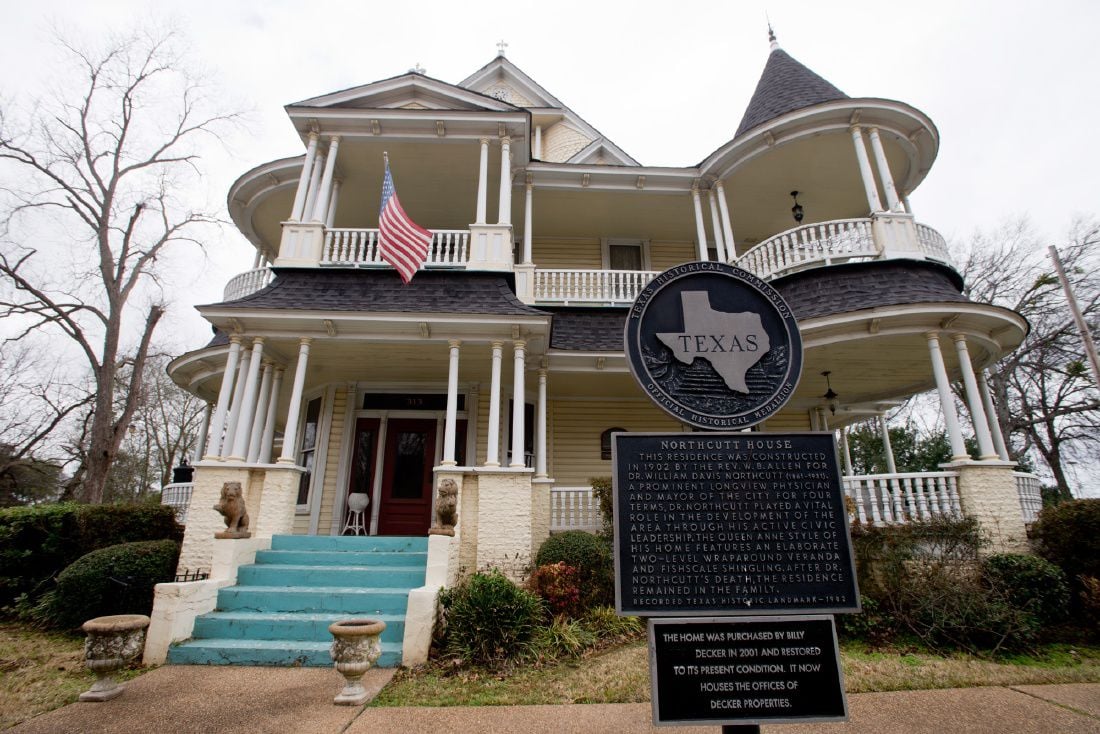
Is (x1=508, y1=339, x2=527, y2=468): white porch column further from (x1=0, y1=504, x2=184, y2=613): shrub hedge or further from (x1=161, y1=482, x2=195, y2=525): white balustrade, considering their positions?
(x1=161, y1=482, x2=195, y2=525): white balustrade

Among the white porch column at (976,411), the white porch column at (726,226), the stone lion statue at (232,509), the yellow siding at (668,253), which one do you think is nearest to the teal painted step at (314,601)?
the stone lion statue at (232,509)

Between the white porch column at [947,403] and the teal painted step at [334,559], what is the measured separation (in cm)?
824

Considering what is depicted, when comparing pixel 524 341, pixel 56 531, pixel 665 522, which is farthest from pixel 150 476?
pixel 665 522

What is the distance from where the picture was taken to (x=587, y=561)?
7.81 m

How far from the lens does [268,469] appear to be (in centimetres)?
820

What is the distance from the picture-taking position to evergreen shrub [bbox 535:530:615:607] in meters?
7.59

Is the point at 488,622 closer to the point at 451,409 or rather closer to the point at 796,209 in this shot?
the point at 451,409

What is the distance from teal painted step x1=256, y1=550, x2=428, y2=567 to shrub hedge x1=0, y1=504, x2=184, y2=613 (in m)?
3.53

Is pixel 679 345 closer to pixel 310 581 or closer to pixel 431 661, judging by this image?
pixel 431 661

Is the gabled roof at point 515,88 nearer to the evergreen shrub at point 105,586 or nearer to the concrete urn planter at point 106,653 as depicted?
the evergreen shrub at point 105,586

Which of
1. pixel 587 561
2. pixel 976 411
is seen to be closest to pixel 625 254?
pixel 976 411

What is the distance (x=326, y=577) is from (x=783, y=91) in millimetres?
13158

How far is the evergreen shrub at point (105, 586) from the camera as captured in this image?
7.14m

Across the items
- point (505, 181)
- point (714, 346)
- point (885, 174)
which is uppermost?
point (505, 181)
